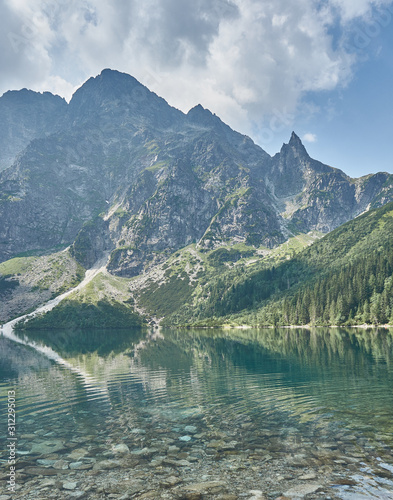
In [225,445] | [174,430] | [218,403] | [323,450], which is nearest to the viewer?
[323,450]

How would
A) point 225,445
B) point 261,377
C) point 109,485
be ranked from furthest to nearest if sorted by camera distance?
1. point 261,377
2. point 225,445
3. point 109,485

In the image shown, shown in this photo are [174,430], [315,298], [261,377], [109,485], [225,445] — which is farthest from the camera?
[315,298]

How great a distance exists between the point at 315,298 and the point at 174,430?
19283 cm

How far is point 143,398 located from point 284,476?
23427 millimetres

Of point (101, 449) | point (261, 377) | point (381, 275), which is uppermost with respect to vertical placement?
point (381, 275)

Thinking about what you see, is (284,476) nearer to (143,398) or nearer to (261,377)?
(143,398)

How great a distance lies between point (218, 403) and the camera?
30078 millimetres

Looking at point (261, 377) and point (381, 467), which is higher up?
point (381, 467)

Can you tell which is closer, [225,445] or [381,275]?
[225,445]

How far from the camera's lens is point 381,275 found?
6988 inches

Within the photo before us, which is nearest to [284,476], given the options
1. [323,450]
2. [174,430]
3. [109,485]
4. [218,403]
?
[323,450]

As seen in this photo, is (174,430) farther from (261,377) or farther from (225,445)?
(261,377)

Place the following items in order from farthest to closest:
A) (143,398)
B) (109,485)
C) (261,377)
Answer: (261,377) < (143,398) < (109,485)

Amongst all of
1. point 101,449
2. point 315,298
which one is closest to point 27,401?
point 101,449
